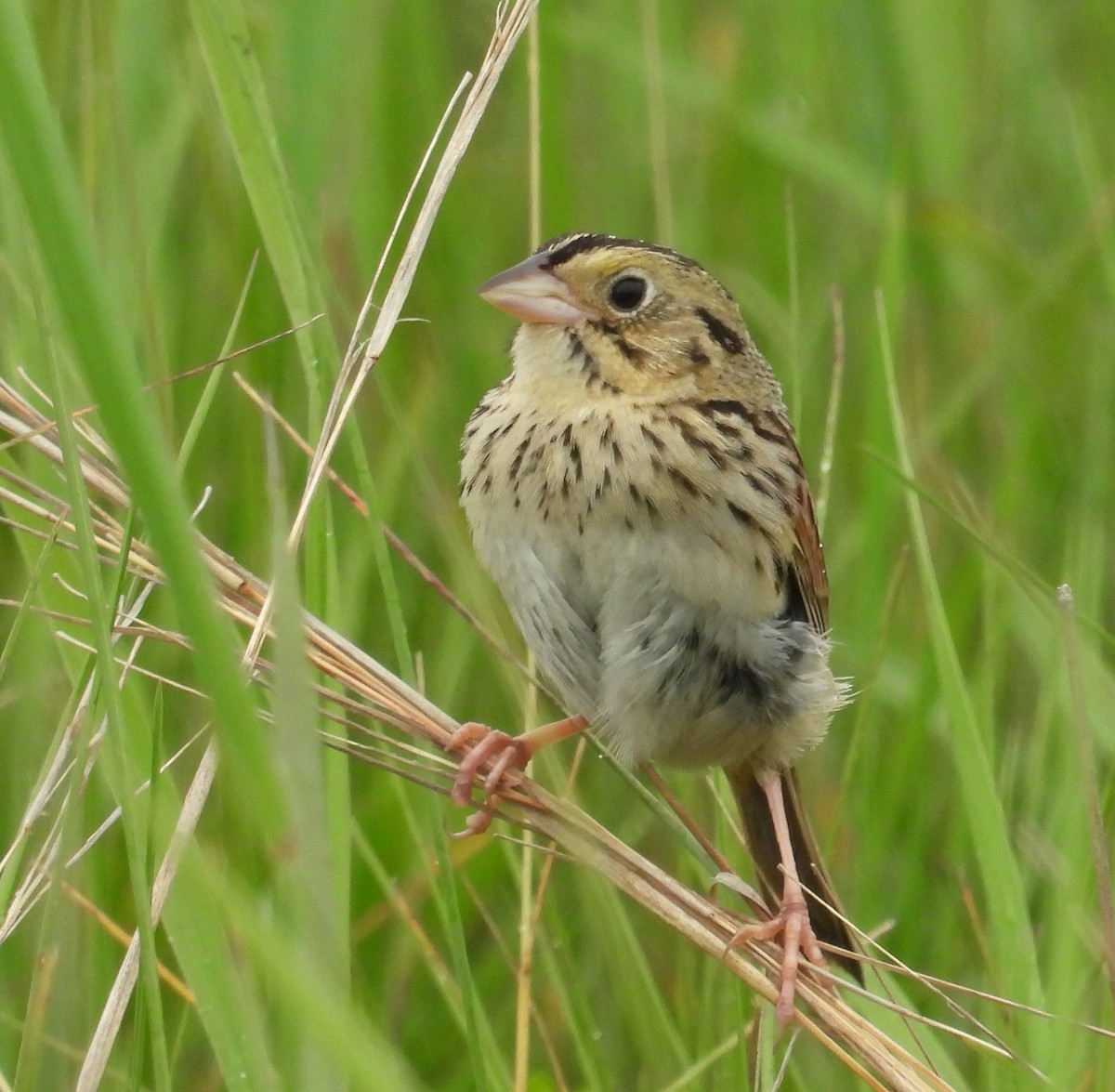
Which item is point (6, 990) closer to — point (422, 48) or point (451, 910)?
point (451, 910)

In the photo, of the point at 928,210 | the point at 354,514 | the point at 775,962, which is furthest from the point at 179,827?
the point at 928,210

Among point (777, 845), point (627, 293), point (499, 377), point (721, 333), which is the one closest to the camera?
point (627, 293)

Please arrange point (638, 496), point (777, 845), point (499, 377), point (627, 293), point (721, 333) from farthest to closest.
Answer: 1. point (499, 377)
2. point (777, 845)
3. point (721, 333)
4. point (627, 293)
5. point (638, 496)

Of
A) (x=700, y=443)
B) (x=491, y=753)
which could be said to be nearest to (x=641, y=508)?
(x=700, y=443)

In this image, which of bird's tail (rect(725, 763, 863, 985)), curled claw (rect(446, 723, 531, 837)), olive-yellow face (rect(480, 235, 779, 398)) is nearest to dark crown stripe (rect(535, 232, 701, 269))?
olive-yellow face (rect(480, 235, 779, 398))

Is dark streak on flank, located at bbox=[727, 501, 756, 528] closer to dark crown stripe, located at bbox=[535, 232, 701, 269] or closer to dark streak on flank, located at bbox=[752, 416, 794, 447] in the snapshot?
dark streak on flank, located at bbox=[752, 416, 794, 447]

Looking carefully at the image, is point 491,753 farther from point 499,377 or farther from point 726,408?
point 499,377

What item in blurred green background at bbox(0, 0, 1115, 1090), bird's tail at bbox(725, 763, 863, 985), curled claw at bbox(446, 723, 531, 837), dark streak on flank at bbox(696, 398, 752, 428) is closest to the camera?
blurred green background at bbox(0, 0, 1115, 1090)
